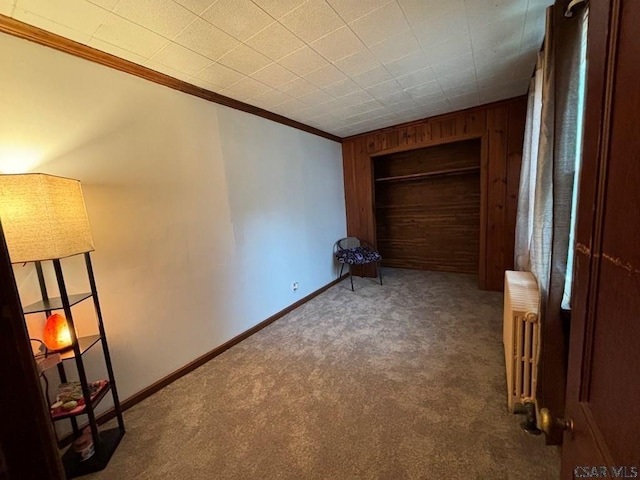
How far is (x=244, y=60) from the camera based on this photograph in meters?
1.95

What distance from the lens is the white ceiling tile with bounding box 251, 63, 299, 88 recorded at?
6.86 feet

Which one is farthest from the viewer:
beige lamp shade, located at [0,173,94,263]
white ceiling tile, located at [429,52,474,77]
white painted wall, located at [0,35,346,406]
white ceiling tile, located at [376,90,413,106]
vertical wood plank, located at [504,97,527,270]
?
vertical wood plank, located at [504,97,527,270]

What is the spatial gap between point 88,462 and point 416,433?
5.95ft

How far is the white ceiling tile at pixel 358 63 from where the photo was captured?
6.62 feet

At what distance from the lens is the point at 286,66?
208 centimetres

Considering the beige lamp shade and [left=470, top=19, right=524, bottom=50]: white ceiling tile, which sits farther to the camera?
[left=470, top=19, right=524, bottom=50]: white ceiling tile

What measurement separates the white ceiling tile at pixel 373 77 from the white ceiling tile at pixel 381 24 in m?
0.42

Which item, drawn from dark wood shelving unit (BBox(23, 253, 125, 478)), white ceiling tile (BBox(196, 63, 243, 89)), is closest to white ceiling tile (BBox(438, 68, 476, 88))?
white ceiling tile (BBox(196, 63, 243, 89))

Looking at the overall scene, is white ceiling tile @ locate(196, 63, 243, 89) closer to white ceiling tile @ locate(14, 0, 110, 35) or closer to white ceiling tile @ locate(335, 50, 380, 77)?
white ceiling tile @ locate(14, 0, 110, 35)

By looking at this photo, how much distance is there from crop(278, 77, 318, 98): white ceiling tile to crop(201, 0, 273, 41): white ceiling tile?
714mm

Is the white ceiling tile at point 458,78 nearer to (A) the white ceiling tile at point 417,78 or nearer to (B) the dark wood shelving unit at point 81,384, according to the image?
(A) the white ceiling tile at point 417,78

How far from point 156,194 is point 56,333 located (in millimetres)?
1062

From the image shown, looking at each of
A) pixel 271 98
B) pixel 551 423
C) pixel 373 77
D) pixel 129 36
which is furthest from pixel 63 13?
pixel 551 423

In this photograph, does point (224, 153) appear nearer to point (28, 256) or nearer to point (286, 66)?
point (286, 66)
